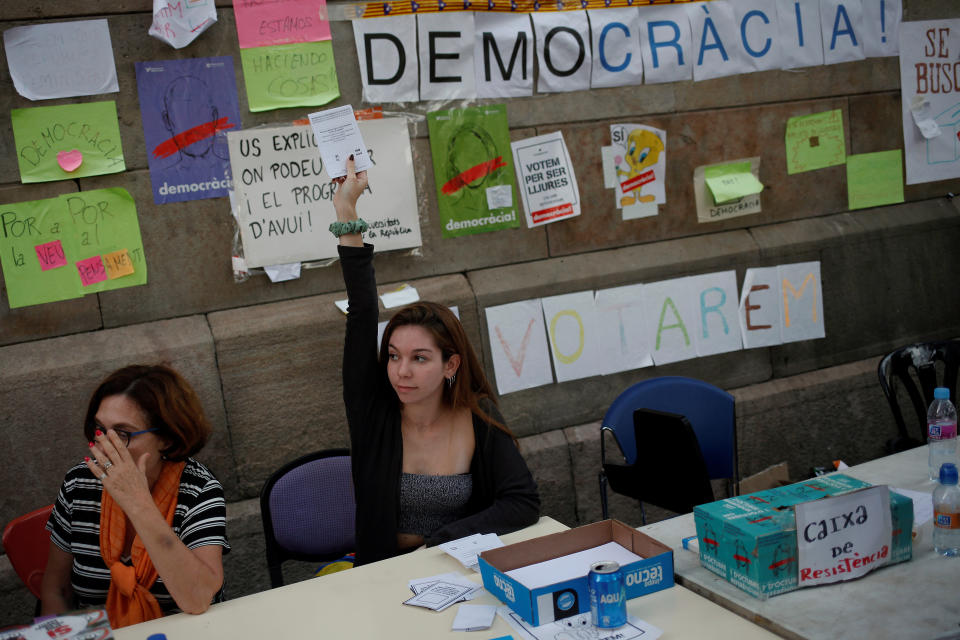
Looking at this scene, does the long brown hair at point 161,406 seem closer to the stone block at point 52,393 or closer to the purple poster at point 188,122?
the stone block at point 52,393

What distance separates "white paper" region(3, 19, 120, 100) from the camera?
128 inches

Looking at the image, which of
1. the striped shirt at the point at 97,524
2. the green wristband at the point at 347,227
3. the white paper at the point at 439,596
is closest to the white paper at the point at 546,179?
the green wristband at the point at 347,227

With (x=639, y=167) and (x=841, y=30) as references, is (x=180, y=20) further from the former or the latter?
(x=841, y=30)

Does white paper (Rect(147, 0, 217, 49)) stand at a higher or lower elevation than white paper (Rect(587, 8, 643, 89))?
higher

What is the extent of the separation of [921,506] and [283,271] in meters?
2.62

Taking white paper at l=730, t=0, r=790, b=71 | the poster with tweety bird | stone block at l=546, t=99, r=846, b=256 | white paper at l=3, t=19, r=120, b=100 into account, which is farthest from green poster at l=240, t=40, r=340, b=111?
white paper at l=730, t=0, r=790, b=71

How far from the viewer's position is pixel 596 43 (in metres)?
4.23

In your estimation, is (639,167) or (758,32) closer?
(639,167)

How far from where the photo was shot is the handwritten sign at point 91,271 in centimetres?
340

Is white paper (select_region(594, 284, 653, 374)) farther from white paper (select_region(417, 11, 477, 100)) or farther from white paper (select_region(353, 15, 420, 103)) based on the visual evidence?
white paper (select_region(353, 15, 420, 103))

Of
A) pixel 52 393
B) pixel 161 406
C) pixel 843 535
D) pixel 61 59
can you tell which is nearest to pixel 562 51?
pixel 61 59

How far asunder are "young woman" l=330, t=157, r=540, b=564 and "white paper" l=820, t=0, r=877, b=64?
325 centimetres

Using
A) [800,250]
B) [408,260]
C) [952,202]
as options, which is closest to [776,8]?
[800,250]

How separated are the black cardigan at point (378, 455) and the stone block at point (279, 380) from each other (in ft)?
3.36
